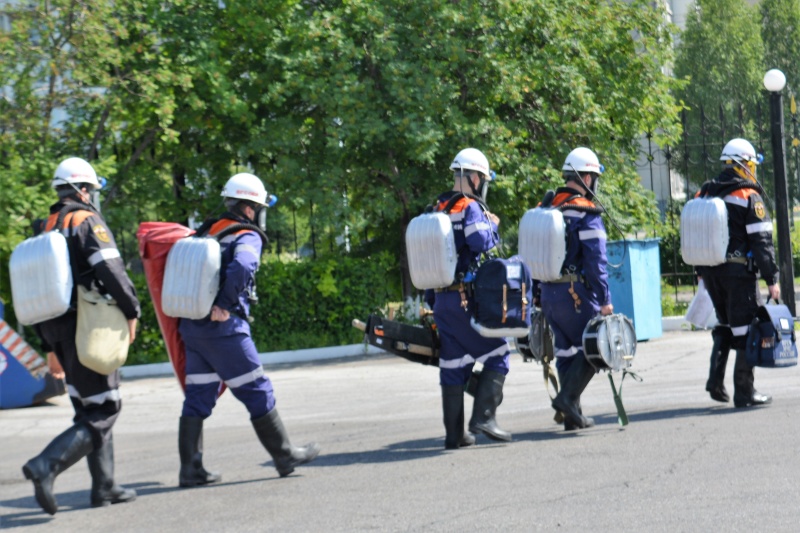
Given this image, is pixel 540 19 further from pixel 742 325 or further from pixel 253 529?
pixel 253 529

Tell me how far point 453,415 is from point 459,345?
462mm

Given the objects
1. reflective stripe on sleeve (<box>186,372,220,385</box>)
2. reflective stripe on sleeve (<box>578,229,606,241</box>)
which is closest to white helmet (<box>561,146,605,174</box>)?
reflective stripe on sleeve (<box>578,229,606,241</box>)

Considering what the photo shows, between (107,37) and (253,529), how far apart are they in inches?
343

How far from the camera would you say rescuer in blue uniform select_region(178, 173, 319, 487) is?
7312 millimetres

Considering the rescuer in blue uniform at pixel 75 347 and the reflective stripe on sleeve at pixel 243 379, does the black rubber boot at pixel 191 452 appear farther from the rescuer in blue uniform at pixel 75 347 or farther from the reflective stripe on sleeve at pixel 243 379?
the rescuer in blue uniform at pixel 75 347

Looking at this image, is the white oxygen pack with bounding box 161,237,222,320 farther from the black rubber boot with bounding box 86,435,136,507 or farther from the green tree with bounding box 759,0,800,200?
the green tree with bounding box 759,0,800,200

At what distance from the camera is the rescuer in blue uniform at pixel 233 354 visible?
731 cm

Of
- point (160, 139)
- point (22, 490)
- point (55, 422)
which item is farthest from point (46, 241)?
point (160, 139)

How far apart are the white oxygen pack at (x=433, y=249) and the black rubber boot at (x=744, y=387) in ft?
8.26

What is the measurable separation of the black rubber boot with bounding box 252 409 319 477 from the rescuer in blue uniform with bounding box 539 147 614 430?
186 centimetres

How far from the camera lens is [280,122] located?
14836 mm

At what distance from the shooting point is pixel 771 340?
896cm

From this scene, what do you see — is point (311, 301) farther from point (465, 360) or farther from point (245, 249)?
point (245, 249)

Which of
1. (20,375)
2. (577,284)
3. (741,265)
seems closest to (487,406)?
(577,284)
